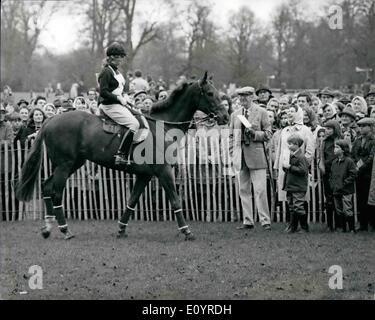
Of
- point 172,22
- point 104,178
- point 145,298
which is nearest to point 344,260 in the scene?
point 145,298

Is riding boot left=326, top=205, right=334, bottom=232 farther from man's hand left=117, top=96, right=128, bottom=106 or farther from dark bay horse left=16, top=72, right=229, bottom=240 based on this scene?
man's hand left=117, top=96, right=128, bottom=106

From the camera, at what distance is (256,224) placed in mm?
12008

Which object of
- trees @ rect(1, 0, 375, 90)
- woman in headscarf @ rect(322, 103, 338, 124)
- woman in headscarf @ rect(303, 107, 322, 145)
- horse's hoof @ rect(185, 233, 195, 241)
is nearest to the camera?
horse's hoof @ rect(185, 233, 195, 241)

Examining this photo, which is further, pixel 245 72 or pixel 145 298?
pixel 245 72

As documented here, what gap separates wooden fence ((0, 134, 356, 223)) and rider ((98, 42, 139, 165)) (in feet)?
6.50

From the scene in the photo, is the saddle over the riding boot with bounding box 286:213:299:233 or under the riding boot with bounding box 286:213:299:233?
over

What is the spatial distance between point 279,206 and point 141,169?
3.11 m

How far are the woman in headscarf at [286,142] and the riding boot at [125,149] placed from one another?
269 cm

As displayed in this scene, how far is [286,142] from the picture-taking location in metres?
11.1

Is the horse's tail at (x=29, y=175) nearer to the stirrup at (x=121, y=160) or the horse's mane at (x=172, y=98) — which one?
the stirrup at (x=121, y=160)

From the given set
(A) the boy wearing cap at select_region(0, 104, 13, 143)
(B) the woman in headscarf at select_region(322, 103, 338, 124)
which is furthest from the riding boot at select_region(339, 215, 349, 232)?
(A) the boy wearing cap at select_region(0, 104, 13, 143)

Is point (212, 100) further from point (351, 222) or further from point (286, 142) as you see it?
point (351, 222)

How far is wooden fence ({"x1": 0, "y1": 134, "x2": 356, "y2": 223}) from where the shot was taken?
12414 mm

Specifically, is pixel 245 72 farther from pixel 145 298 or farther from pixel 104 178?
pixel 145 298
